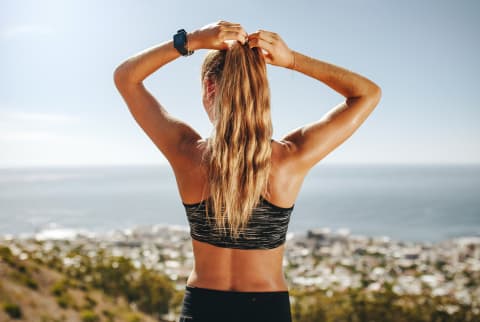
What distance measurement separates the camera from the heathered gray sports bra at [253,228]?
3.70 feet

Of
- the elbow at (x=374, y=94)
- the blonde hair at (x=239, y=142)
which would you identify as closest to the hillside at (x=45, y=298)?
the blonde hair at (x=239, y=142)

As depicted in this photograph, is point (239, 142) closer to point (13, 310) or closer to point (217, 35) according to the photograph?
point (217, 35)

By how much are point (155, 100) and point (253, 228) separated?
0.48 m

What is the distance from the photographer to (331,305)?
7996 millimetres

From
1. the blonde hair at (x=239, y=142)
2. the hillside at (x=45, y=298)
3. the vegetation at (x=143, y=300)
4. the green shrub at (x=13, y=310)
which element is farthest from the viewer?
the vegetation at (x=143, y=300)

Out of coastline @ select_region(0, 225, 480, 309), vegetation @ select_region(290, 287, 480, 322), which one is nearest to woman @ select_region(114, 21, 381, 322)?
vegetation @ select_region(290, 287, 480, 322)

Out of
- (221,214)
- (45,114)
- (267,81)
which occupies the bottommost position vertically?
(221,214)

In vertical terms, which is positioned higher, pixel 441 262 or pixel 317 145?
pixel 317 145

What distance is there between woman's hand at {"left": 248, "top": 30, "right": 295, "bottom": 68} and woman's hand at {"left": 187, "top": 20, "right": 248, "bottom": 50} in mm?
33

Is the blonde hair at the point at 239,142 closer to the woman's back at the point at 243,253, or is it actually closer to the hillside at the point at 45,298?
the woman's back at the point at 243,253

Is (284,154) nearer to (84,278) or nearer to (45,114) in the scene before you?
(84,278)

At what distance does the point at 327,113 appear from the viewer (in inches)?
47.1

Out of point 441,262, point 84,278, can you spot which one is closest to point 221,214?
point 84,278

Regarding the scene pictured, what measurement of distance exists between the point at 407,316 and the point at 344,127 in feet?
24.0
